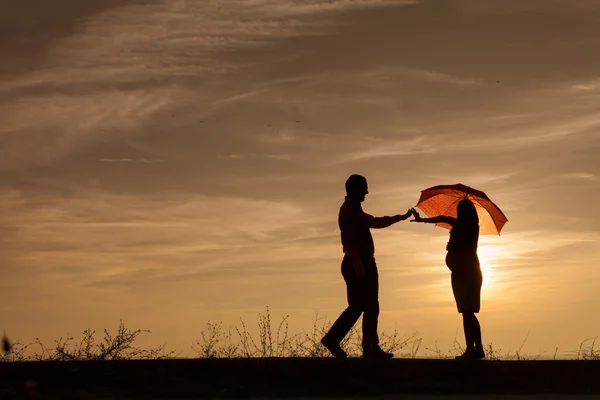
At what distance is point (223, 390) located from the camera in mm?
10930

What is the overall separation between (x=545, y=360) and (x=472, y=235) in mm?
2248

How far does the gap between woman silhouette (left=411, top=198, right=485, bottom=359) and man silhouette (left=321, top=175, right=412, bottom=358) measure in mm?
1203

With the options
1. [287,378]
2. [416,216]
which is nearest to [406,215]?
[416,216]

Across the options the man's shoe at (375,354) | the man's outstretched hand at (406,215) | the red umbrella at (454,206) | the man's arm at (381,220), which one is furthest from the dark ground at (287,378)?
the red umbrella at (454,206)

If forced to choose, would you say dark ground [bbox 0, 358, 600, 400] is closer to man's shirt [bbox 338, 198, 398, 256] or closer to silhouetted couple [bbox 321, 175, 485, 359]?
silhouetted couple [bbox 321, 175, 485, 359]

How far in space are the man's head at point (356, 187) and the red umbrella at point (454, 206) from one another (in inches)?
61.9

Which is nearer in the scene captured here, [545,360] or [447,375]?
[447,375]

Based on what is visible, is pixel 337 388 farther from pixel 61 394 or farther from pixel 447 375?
pixel 61 394

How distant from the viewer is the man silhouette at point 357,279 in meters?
12.4

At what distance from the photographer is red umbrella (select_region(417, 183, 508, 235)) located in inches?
537

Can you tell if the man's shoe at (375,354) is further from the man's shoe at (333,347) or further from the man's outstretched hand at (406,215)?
the man's outstretched hand at (406,215)

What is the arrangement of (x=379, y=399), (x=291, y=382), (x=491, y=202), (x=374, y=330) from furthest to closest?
(x=491, y=202), (x=374, y=330), (x=291, y=382), (x=379, y=399)

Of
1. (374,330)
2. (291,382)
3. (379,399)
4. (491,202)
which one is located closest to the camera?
(379,399)

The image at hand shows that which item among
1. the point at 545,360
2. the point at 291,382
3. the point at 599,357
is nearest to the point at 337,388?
the point at 291,382
